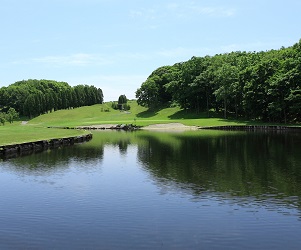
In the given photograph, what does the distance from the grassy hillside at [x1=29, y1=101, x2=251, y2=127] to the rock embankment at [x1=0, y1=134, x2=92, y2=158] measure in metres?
47.5

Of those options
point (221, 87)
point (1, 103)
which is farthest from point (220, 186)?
point (1, 103)

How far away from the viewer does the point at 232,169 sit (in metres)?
29.9

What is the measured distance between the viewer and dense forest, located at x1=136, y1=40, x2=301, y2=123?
284ft

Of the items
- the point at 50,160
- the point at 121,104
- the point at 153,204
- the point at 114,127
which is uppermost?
the point at 121,104

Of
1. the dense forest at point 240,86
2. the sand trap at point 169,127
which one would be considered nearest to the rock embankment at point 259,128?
the dense forest at point 240,86

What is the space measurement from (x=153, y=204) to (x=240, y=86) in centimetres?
8635

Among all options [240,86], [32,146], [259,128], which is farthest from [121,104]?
[32,146]

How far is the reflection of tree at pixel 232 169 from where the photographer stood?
22.9 meters

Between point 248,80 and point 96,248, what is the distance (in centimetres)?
9137

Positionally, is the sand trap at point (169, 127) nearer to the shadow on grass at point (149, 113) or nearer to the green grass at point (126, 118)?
the green grass at point (126, 118)

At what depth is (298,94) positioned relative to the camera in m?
81.3

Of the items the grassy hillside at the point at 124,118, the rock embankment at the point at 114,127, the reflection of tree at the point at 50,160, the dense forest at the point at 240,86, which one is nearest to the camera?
the reflection of tree at the point at 50,160

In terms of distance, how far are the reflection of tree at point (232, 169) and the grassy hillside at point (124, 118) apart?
2176 inches

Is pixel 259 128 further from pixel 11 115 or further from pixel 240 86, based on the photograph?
pixel 11 115
